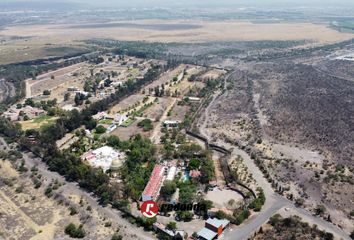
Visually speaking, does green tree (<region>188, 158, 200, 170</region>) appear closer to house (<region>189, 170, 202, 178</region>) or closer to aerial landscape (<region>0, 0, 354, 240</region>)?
aerial landscape (<region>0, 0, 354, 240</region>)

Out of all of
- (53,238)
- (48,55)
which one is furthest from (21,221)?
(48,55)

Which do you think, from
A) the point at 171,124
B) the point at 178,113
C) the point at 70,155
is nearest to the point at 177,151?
the point at 171,124

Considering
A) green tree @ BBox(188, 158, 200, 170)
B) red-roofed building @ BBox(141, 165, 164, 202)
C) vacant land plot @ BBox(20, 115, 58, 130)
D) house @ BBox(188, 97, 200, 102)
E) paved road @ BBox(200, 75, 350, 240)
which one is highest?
green tree @ BBox(188, 158, 200, 170)

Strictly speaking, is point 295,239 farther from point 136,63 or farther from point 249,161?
point 136,63

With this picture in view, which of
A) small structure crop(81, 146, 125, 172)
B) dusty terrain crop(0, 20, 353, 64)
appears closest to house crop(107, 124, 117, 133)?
small structure crop(81, 146, 125, 172)

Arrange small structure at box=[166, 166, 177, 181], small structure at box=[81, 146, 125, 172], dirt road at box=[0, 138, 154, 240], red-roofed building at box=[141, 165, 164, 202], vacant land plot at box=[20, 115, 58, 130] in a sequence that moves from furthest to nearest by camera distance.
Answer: vacant land plot at box=[20, 115, 58, 130], small structure at box=[81, 146, 125, 172], small structure at box=[166, 166, 177, 181], red-roofed building at box=[141, 165, 164, 202], dirt road at box=[0, 138, 154, 240]

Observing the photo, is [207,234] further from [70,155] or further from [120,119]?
[120,119]

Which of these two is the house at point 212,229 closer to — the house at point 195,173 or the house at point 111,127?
the house at point 195,173

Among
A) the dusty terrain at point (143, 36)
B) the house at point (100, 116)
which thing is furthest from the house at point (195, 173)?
the dusty terrain at point (143, 36)
